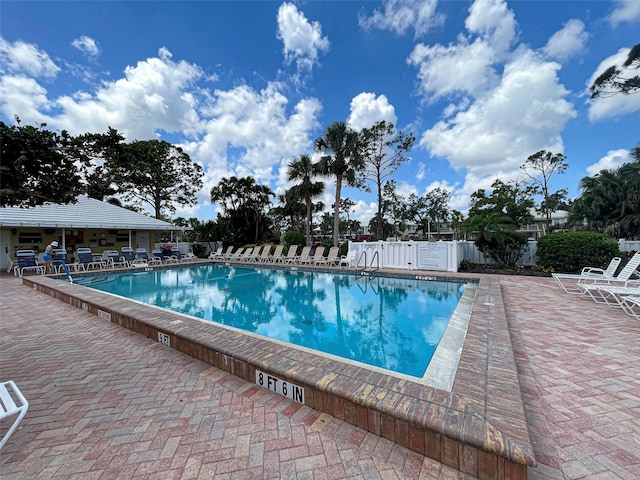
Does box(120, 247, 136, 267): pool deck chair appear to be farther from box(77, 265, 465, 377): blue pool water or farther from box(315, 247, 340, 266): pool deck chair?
box(315, 247, 340, 266): pool deck chair

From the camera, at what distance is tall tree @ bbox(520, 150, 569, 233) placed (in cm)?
2542

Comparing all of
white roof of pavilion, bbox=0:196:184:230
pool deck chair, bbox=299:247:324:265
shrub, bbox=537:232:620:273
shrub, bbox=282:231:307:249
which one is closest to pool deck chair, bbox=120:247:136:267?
white roof of pavilion, bbox=0:196:184:230

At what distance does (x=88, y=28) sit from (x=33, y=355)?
8.11m

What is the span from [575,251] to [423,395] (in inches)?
422

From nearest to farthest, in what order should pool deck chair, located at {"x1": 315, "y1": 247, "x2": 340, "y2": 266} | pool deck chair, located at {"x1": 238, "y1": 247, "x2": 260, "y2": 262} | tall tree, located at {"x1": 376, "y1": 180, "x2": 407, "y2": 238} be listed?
pool deck chair, located at {"x1": 315, "y1": 247, "x2": 340, "y2": 266} < pool deck chair, located at {"x1": 238, "y1": 247, "x2": 260, "y2": 262} < tall tree, located at {"x1": 376, "y1": 180, "x2": 407, "y2": 238}

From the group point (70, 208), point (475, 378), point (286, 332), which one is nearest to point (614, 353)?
point (475, 378)

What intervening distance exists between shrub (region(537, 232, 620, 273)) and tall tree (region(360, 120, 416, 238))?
11.8 meters

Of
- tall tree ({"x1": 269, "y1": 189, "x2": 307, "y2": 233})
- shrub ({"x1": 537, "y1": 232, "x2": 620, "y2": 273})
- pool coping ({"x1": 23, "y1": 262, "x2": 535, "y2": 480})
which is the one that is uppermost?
tall tree ({"x1": 269, "y1": 189, "x2": 307, "y2": 233})

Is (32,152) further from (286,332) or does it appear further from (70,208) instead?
(70,208)

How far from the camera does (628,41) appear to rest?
12.5 metres

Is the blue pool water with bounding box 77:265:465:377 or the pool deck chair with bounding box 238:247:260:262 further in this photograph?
the pool deck chair with bounding box 238:247:260:262

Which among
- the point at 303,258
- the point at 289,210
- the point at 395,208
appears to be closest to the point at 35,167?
the point at 303,258

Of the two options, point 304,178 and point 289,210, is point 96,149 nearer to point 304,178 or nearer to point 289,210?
point 304,178

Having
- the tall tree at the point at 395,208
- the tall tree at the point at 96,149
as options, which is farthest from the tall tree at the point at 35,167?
the tall tree at the point at 395,208
